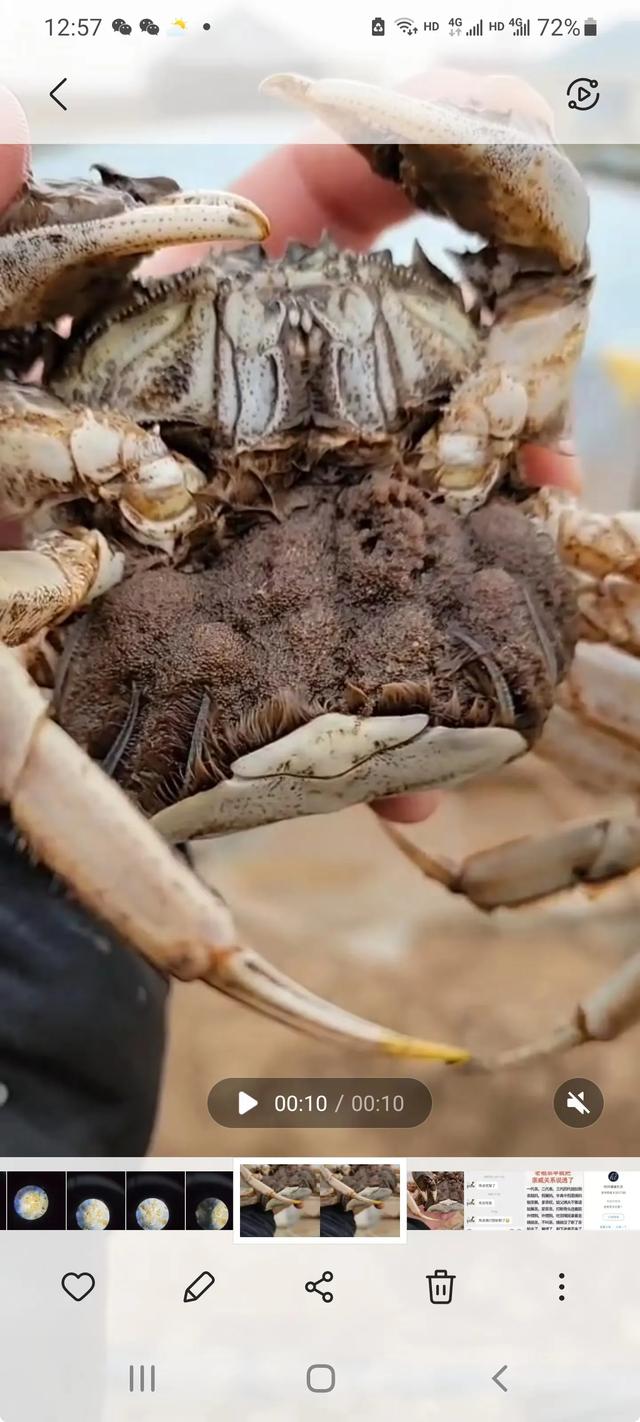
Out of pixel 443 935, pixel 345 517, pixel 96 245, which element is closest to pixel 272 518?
pixel 345 517

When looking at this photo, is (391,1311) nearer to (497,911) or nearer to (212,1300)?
(212,1300)

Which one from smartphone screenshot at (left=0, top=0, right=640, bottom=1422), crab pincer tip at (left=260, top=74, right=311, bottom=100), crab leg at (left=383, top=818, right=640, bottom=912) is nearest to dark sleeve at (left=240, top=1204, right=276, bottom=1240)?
smartphone screenshot at (left=0, top=0, right=640, bottom=1422)

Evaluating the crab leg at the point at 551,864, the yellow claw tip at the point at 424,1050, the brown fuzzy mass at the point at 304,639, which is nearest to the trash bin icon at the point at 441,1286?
the yellow claw tip at the point at 424,1050

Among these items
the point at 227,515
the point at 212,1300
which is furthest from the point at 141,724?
the point at 212,1300

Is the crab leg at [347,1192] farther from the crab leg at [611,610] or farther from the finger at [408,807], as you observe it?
the crab leg at [611,610]

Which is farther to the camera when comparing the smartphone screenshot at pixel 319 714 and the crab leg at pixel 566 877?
the crab leg at pixel 566 877

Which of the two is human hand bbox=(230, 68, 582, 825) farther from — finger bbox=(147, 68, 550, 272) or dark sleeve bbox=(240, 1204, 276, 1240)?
dark sleeve bbox=(240, 1204, 276, 1240)
